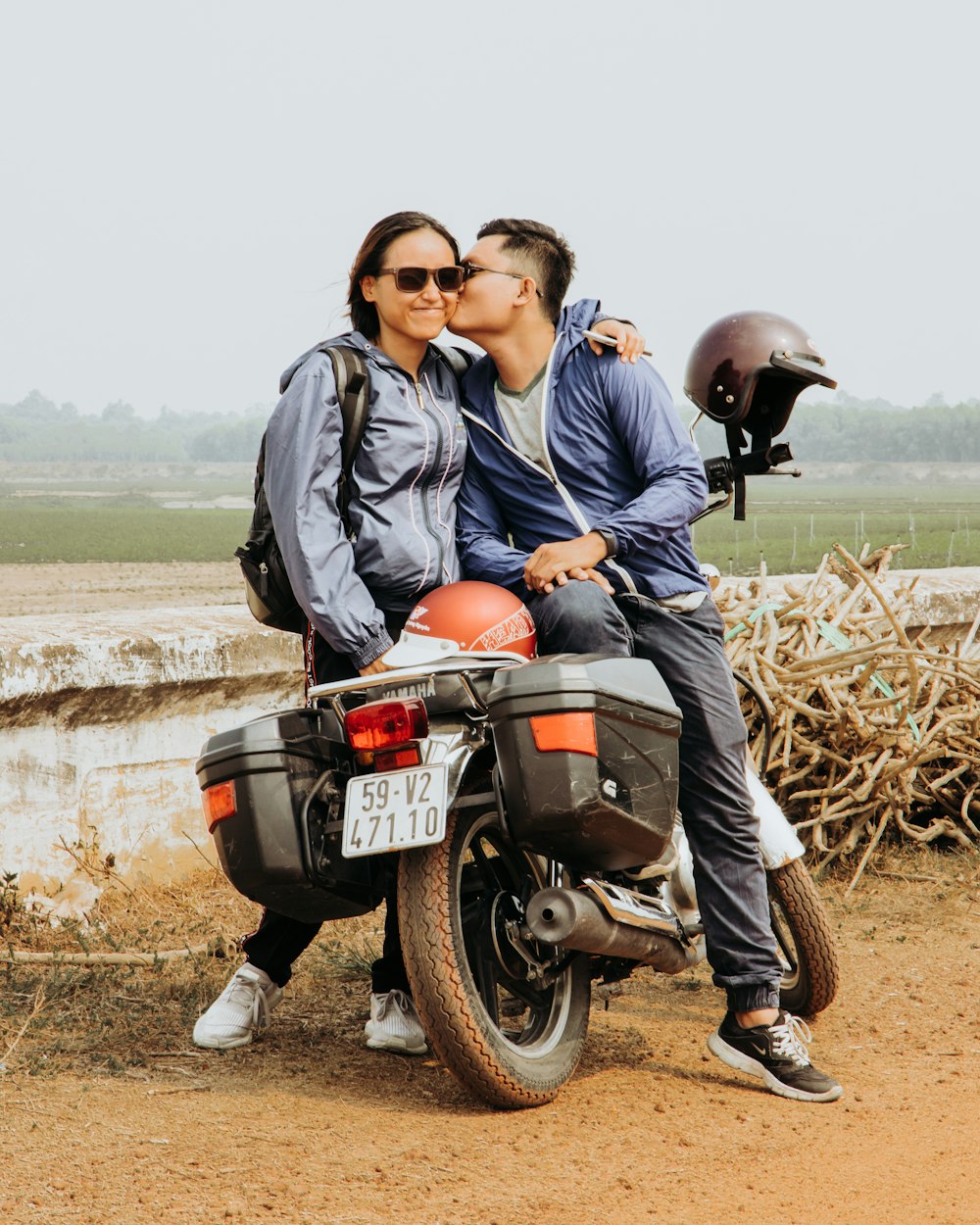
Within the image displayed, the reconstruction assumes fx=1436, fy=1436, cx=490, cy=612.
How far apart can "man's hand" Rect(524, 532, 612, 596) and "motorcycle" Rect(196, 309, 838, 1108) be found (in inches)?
8.4

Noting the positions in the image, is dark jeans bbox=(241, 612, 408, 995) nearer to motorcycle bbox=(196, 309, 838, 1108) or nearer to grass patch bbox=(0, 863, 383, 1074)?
grass patch bbox=(0, 863, 383, 1074)

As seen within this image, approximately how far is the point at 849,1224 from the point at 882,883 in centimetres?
323

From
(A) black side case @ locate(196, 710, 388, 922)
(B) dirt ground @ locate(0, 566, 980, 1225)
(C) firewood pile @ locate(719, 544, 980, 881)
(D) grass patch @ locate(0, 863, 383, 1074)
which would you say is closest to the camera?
(B) dirt ground @ locate(0, 566, 980, 1225)

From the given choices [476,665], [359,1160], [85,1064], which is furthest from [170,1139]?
[476,665]

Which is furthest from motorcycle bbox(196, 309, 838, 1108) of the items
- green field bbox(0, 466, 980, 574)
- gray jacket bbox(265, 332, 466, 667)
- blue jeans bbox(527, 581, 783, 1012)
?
green field bbox(0, 466, 980, 574)

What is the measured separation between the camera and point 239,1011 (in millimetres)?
3861

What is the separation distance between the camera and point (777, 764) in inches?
231

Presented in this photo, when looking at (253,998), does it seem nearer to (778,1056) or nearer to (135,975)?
(135,975)

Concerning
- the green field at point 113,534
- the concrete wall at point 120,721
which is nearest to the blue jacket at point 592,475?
the concrete wall at point 120,721

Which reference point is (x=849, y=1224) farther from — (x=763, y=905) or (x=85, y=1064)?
(x=85, y=1064)

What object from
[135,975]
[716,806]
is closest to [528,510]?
[716,806]

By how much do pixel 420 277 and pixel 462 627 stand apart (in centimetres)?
94

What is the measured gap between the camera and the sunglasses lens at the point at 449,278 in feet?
12.1

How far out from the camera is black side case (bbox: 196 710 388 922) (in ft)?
10.8
